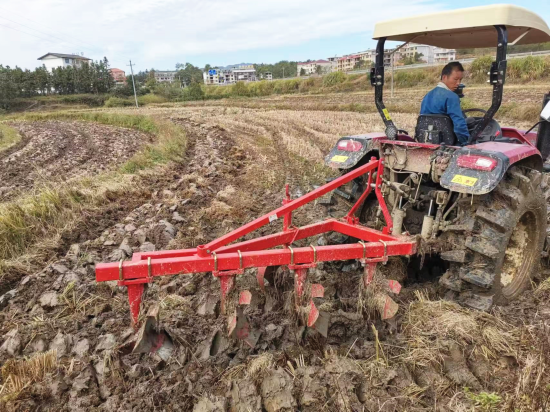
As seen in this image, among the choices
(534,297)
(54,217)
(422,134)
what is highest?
(422,134)

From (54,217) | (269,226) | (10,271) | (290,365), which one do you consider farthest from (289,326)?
(54,217)

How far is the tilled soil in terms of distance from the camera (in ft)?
25.5

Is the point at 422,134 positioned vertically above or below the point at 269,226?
above

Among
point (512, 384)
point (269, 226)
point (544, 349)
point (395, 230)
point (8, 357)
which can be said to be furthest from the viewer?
point (269, 226)

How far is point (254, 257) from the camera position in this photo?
2.56 meters

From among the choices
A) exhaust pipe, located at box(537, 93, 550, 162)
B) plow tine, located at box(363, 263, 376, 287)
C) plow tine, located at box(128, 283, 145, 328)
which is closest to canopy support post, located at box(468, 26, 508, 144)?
plow tine, located at box(363, 263, 376, 287)

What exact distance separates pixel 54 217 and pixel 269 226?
253 cm

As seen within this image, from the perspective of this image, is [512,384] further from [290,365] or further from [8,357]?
[8,357]

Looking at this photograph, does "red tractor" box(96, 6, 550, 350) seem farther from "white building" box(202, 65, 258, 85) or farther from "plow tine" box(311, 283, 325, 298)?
"white building" box(202, 65, 258, 85)

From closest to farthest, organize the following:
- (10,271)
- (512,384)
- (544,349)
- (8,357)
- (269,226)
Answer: (512,384)
(544,349)
(8,357)
(10,271)
(269,226)

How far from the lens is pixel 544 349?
8.44 feet

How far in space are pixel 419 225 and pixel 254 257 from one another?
176cm

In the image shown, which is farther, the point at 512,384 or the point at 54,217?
the point at 54,217

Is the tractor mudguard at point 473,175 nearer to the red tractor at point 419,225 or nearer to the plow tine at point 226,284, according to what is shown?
the red tractor at point 419,225
